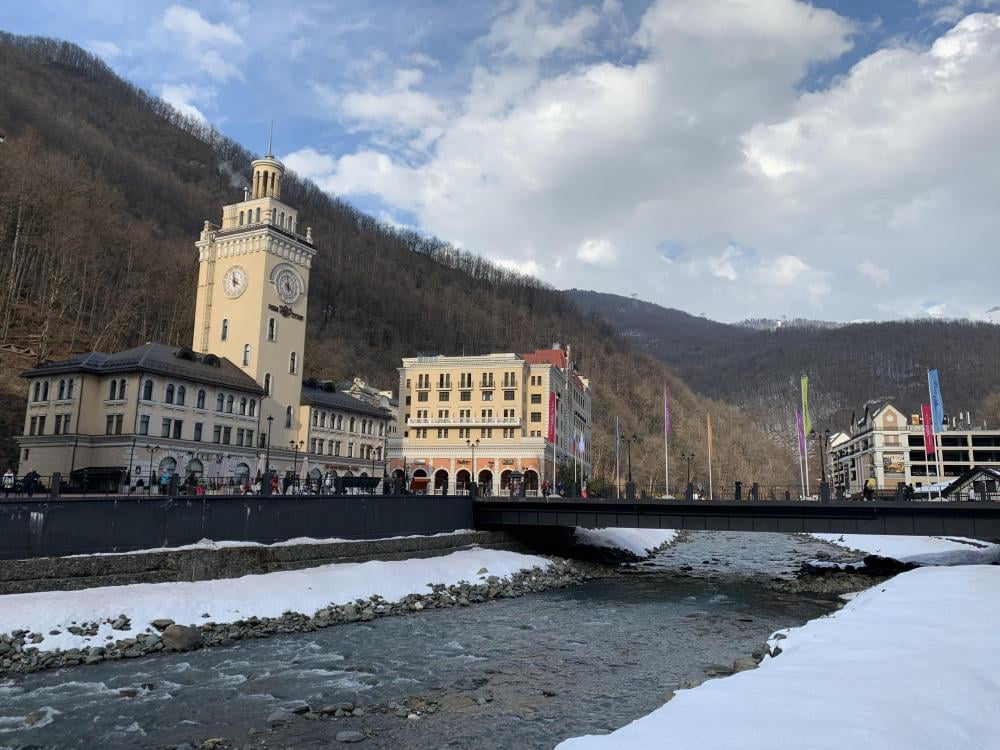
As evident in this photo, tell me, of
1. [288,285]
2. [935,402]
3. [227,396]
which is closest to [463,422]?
[288,285]

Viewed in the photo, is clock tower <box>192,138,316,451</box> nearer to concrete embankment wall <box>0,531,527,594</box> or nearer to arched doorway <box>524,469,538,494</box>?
arched doorway <box>524,469,538,494</box>

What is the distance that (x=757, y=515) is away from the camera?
146 ft

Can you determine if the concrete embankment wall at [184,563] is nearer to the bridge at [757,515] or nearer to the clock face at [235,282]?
the bridge at [757,515]

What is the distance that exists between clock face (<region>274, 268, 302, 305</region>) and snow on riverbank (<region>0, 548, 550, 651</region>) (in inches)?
1608

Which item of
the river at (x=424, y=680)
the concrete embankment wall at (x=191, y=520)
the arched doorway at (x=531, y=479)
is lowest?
the river at (x=424, y=680)

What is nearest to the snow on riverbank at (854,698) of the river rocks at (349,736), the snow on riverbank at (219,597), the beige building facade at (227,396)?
the river rocks at (349,736)

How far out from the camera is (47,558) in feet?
81.2

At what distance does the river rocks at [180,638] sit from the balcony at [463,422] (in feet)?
210

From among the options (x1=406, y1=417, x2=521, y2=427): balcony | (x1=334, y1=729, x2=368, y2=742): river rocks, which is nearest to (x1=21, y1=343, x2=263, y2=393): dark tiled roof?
(x1=406, y1=417, x2=521, y2=427): balcony

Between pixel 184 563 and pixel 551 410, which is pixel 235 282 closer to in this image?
pixel 551 410

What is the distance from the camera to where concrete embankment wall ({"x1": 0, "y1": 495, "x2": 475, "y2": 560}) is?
25531mm

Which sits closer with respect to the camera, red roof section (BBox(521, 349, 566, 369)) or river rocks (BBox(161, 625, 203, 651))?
river rocks (BBox(161, 625, 203, 651))

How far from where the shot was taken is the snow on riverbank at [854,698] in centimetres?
1030

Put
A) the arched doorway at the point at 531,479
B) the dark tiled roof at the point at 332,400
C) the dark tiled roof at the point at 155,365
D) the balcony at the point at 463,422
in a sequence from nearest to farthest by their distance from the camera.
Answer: the dark tiled roof at the point at 155,365 < the dark tiled roof at the point at 332,400 < the arched doorway at the point at 531,479 < the balcony at the point at 463,422
